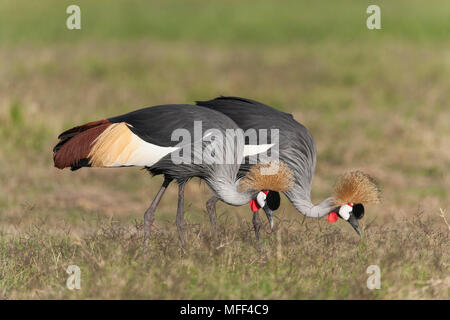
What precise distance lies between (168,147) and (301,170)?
120cm

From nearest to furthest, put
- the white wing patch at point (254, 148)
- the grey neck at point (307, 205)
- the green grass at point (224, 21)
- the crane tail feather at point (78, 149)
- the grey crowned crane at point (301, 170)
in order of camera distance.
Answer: the crane tail feather at point (78, 149)
the grey crowned crane at point (301, 170)
the grey neck at point (307, 205)
the white wing patch at point (254, 148)
the green grass at point (224, 21)

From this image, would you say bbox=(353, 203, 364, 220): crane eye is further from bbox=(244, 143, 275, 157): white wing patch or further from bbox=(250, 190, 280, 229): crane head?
bbox=(244, 143, 275, 157): white wing patch

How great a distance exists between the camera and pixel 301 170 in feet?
20.1

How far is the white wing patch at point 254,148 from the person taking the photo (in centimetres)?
597

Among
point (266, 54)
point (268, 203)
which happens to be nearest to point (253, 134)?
point (268, 203)

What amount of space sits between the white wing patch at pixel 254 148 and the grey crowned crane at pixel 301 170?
0.34ft

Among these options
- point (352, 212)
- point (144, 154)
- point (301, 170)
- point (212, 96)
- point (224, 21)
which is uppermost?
point (224, 21)

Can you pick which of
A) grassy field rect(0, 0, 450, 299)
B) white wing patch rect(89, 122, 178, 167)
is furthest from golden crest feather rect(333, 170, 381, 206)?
white wing patch rect(89, 122, 178, 167)

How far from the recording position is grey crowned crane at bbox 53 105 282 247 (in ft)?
17.9

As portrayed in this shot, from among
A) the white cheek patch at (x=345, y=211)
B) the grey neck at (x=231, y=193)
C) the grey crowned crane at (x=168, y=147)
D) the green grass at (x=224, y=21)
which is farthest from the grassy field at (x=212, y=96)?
the grey crowned crane at (x=168, y=147)

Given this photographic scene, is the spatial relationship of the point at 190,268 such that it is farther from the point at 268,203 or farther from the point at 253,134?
the point at 253,134

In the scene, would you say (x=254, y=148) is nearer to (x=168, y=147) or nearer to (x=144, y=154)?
(x=168, y=147)

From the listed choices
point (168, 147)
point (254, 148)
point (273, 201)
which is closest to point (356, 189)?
point (273, 201)

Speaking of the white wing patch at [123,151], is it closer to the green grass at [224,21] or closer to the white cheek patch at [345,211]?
the white cheek patch at [345,211]
